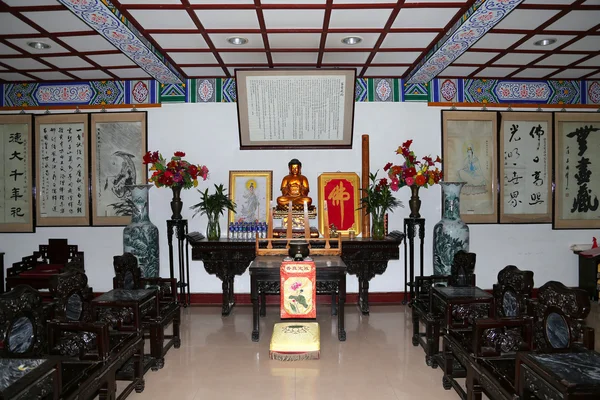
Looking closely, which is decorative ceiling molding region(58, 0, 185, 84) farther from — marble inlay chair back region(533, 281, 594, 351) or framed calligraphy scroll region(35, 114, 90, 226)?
marble inlay chair back region(533, 281, 594, 351)

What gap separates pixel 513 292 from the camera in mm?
2896

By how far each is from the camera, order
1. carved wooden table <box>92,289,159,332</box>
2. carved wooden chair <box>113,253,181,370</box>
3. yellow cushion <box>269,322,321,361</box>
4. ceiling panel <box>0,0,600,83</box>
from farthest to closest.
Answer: yellow cushion <box>269,322,321,361</box> < carved wooden chair <box>113,253,181,370</box> < ceiling panel <box>0,0,600,83</box> < carved wooden table <box>92,289,159,332</box>

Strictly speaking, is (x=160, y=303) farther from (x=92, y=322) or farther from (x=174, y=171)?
(x=174, y=171)

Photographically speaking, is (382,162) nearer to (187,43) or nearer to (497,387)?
(187,43)

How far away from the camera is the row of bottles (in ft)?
17.1

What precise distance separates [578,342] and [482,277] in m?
3.61

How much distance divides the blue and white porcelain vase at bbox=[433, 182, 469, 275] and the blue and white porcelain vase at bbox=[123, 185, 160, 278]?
3359 mm

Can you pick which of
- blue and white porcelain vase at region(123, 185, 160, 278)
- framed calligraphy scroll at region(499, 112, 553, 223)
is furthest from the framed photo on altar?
framed calligraphy scroll at region(499, 112, 553, 223)

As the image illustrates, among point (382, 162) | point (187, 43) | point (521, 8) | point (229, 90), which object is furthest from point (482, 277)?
point (187, 43)

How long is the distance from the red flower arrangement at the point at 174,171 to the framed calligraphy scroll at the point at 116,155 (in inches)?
17.4

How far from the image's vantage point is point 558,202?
18.4ft

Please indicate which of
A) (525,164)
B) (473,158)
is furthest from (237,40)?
(525,164)

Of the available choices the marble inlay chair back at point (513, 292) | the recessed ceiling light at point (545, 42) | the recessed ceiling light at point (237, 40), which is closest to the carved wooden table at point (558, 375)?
the marble inlay chair back at point (513, 292)

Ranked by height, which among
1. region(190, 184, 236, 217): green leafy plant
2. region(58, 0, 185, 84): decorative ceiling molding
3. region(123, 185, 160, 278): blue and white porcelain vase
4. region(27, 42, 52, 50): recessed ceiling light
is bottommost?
region(123, 185, 160, 278): blue and white porcelain vase
